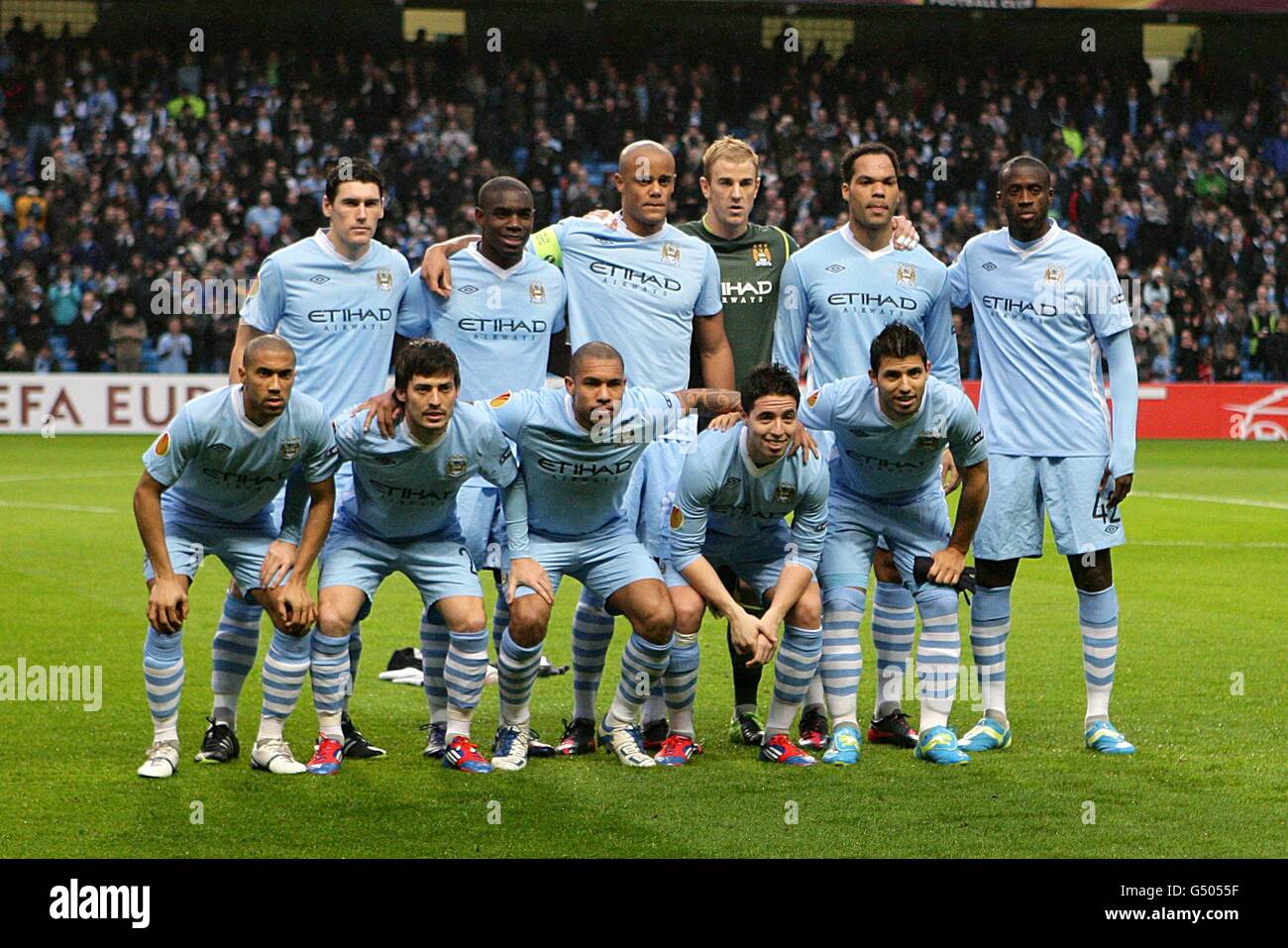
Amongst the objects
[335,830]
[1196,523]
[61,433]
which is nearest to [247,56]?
[61,433]

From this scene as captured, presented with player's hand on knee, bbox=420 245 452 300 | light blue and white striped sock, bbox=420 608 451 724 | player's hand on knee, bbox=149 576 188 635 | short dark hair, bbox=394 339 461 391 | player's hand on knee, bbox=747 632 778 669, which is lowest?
light blue and white striped sock, bbox=420 608 451 724

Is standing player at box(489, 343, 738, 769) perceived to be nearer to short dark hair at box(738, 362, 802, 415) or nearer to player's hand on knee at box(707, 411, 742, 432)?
player's hand on knee at box(707, 411, 742, 432)

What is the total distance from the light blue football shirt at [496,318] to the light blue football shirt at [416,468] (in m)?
0.56

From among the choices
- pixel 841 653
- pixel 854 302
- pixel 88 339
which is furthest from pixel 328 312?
pixel 88 339

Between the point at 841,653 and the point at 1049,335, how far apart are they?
4.88ft

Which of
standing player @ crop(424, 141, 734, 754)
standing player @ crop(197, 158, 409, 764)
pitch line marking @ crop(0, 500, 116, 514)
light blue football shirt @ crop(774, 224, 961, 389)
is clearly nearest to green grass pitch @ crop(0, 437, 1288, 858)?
standing player @ crop(424, 141, 734, 754)

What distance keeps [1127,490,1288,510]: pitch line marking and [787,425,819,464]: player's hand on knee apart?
10.9m

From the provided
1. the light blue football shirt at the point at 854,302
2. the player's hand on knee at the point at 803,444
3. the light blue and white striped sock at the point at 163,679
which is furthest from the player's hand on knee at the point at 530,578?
the light blue football shirt at the point at 854,302

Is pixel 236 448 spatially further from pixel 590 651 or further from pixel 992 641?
pixel 992 641

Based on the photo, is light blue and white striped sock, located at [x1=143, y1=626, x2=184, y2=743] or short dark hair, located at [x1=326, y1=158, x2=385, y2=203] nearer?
light blue and white striped sock, located at [x1=143, y1=626, x2=184, y2=743]

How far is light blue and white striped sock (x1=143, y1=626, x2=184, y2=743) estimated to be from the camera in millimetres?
6223

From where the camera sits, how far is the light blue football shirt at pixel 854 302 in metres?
6.82

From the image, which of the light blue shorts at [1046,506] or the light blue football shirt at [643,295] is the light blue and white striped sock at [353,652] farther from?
the light blue shorts at [1046,506]

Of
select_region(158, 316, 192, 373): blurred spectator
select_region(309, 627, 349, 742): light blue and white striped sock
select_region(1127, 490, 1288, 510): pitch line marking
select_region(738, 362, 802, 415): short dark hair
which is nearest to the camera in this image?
select_region(738, 362, 802, 415): short dark hair
